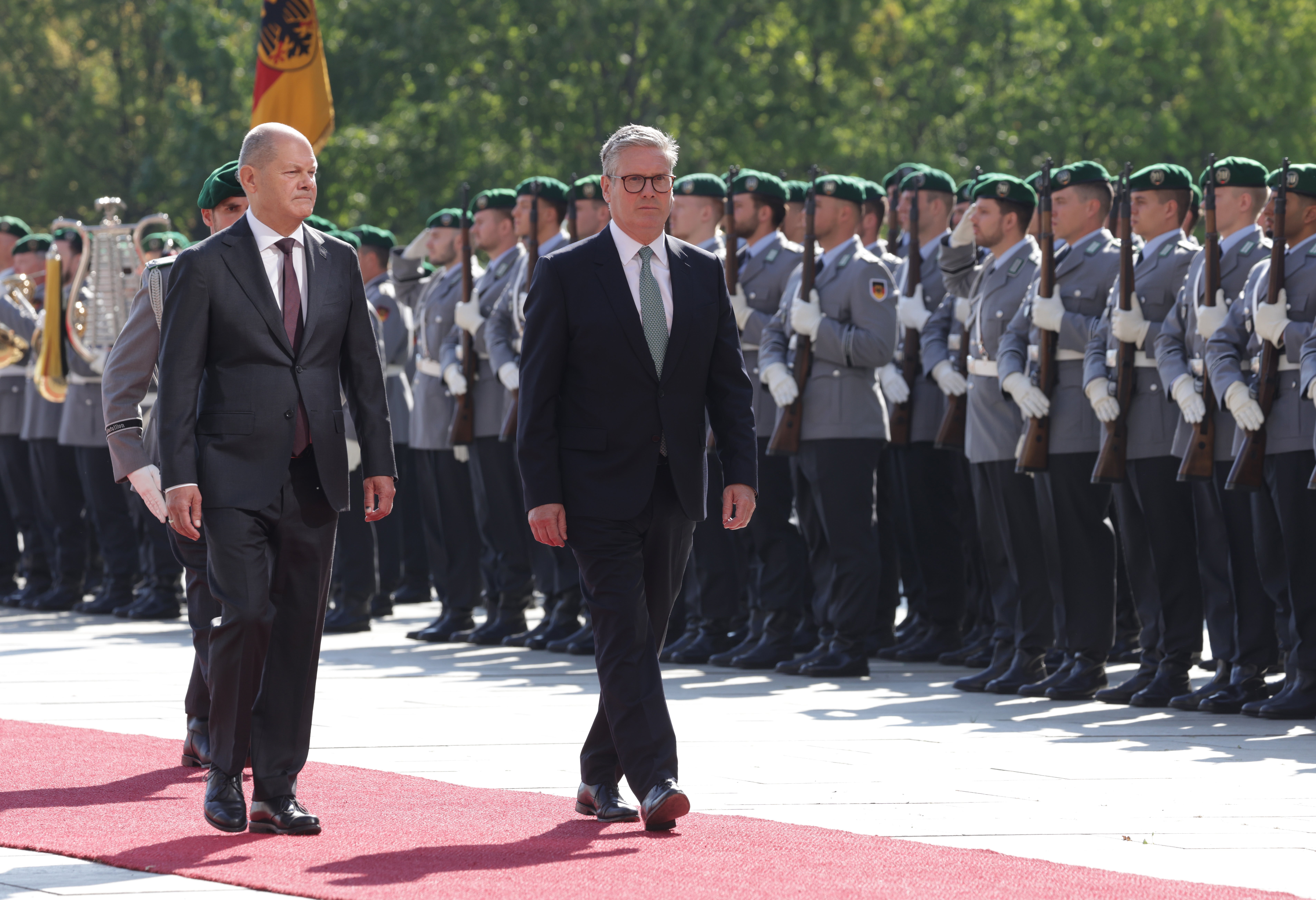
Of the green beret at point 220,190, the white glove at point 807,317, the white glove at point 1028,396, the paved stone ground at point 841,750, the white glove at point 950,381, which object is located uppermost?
the green beret at point 220,190

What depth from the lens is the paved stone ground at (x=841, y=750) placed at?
18.1 ft

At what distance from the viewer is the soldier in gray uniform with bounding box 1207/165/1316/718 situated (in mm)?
8156

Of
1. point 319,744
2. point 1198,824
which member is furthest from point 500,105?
point 1198,824

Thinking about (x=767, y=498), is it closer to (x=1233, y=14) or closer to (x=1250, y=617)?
(x=1250, y=617)

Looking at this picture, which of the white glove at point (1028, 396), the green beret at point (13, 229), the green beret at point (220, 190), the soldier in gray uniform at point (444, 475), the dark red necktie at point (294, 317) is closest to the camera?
the dark red necktie at point (294, 317)

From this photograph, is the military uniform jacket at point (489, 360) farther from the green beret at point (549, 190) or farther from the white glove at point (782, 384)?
the white glove at point (782, 384)

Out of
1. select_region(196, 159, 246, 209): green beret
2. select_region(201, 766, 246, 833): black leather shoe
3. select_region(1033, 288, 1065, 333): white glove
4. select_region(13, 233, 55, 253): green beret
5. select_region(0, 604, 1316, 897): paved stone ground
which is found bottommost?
select_region(0, 604, 1316, 897): paved stone ground

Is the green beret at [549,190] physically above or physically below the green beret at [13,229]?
below

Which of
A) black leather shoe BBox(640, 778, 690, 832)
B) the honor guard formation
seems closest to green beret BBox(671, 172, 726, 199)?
the honor guard formation

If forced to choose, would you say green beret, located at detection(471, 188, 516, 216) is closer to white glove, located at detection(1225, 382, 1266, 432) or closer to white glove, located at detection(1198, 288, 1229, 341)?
white glove, located at detection(1198, 288, 1229, 341)

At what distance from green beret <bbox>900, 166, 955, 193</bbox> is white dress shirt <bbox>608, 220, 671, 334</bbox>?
521 centimetres

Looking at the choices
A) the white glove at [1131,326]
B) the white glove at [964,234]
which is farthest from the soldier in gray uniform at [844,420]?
the white glove at [1131,326]

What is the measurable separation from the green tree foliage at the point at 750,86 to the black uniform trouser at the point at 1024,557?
69.7 ft

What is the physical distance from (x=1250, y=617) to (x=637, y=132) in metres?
4.04
